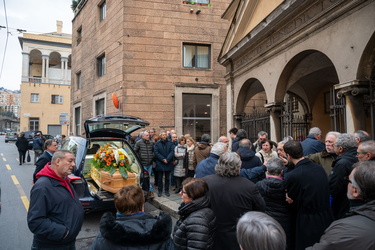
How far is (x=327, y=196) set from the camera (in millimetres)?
3234

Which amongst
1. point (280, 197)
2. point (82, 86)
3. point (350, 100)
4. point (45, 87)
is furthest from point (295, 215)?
point (45, 87)

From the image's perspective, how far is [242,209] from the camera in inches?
116

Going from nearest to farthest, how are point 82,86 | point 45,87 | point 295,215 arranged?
point 295,215, point 82,86, point 45,87

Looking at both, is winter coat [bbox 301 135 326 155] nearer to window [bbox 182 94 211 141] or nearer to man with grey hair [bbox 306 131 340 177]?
man with grey hair [bbox 306 131 340 177]

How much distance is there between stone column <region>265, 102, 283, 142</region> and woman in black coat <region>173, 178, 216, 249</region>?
230 inches

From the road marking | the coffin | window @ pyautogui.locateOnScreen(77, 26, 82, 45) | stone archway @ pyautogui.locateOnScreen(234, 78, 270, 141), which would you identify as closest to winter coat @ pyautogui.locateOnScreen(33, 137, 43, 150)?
the road marking

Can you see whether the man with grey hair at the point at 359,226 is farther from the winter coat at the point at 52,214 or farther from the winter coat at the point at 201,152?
the winter coat at the point at 201,152

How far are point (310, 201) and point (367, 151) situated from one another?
93cm

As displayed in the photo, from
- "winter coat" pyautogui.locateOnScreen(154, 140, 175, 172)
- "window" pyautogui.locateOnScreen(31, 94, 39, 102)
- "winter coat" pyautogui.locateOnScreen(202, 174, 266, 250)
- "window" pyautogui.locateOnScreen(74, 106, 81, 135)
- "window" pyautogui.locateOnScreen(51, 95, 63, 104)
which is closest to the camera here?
"winter coat" pyautogui.locateOnScreen(202, 174, 266, 250)

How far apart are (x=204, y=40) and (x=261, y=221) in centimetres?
1529

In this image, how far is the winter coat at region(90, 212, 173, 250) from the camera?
1.96 m

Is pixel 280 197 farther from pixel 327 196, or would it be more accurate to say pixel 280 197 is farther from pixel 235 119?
pixel 235 119

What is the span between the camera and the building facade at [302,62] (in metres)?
5.19

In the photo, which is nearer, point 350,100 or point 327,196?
point 327,196
